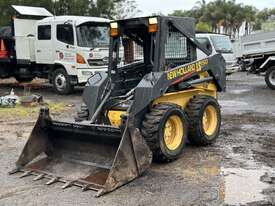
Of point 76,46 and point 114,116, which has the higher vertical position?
point 76,46

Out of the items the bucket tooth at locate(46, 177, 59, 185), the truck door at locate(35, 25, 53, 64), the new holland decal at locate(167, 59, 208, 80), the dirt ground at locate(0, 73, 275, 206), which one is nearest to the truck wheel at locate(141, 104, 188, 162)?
the dirt ground at locate(0, 73, 275, 206)

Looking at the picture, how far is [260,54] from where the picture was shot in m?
16.3

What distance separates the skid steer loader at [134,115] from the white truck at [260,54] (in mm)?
8406

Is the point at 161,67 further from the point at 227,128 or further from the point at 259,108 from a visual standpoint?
the point at 259,108

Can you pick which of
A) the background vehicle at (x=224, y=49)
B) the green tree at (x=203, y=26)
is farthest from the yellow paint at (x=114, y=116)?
the green tree at (x=203, y=26)

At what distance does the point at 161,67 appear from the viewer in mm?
6992

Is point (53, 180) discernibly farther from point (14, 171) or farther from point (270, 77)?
point (270, 77)

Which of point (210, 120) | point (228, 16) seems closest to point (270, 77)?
point (210, 120)

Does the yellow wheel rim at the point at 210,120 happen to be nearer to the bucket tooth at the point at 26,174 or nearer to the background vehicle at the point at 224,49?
the bucket tooth at the point at 26,174

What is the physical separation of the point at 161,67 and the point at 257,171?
6.71ft

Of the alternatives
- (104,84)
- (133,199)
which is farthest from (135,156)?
(104,84)

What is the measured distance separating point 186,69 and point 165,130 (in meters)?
1.14

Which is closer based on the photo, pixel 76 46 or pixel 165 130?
pixel 165 130

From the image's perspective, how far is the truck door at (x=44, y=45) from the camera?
15.4 metres
